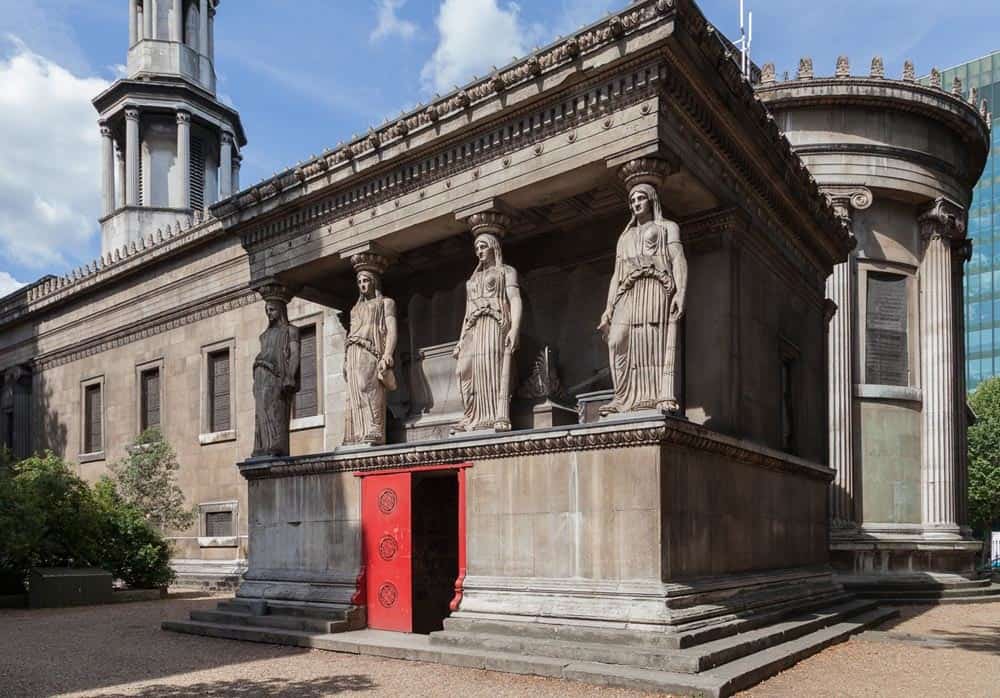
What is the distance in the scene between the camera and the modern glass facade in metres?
96.4

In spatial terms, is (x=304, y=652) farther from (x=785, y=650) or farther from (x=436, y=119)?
(x=436, y=119)

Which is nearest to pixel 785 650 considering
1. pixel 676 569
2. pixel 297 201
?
pixel 676 569

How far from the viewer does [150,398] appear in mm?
33188

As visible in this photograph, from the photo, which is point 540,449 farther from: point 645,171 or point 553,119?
point 553,119

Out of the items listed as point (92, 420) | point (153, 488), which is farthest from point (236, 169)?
point (153, 488)

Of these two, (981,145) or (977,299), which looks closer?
(981,145)

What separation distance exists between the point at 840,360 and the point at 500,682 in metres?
18.4

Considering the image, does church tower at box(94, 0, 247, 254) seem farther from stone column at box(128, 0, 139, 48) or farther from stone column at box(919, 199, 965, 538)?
stone column at box(919, 199, 965, 538)

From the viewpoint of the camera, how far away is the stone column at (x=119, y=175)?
47875mm

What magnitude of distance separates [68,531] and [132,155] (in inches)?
1059

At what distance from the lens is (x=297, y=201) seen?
17297 mm

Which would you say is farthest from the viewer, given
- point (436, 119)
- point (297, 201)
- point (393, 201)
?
point (297, 201)

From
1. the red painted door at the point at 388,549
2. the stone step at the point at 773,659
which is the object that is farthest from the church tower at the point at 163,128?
the stone step at the point at 773,659

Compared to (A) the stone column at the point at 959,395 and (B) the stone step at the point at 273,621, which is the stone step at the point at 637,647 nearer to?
(B) the stone step at the point at 273,621
